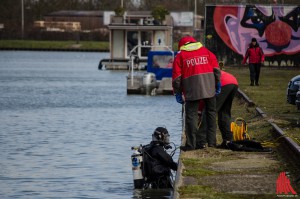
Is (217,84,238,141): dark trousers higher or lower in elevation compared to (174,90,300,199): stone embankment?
higher

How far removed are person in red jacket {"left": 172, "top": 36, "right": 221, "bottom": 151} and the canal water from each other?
167 centimetres

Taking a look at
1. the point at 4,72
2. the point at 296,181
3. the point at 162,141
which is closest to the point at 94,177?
the point at 162,141

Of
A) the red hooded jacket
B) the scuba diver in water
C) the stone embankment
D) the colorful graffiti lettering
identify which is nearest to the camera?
the stone embankment

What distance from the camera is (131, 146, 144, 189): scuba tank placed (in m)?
16.1

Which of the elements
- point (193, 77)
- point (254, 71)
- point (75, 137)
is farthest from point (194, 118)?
point (254, 71)

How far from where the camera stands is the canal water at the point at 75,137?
1762 cm

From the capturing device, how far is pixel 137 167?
53.1 feet

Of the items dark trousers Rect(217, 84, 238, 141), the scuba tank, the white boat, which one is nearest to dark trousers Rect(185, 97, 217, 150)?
dark trousers Rect(217, 84, 238, 141)

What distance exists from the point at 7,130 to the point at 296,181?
51.2 ft

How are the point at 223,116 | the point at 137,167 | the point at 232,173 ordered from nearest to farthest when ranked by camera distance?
1. the point at 232,173
2. the point at 137,167
3. the point at 223,116

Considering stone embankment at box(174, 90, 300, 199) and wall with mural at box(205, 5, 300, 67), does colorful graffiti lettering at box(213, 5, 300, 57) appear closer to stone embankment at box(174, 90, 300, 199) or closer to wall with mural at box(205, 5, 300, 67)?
wall with mural at box(205, 5, 300, 67)

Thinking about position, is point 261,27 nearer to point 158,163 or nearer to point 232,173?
→ point 158,163

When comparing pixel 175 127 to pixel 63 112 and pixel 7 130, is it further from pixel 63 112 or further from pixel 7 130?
pixel 63 112

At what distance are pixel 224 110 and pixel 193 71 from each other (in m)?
1.50
